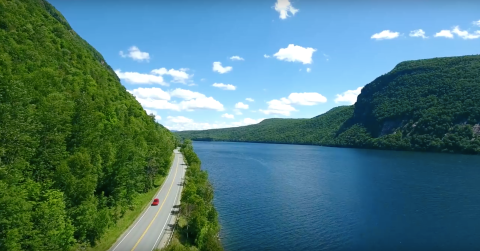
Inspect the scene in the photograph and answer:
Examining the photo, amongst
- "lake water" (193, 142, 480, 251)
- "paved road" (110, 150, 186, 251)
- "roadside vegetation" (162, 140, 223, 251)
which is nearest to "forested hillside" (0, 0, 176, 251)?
"paved road" (110, 150, 186, 251)

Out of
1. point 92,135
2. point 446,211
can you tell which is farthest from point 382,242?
point 92,135

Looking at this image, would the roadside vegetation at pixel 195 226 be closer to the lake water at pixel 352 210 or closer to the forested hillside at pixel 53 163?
the lake water at pixel 352 210

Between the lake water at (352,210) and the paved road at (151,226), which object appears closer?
the paved road at (151,226)

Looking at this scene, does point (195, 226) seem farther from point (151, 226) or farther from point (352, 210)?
point (352, 210)

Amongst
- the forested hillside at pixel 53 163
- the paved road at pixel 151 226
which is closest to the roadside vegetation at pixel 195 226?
the paved road at pixel 151 226

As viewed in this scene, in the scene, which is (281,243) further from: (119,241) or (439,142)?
(439,142)

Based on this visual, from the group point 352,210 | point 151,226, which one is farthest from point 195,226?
point 352,210
